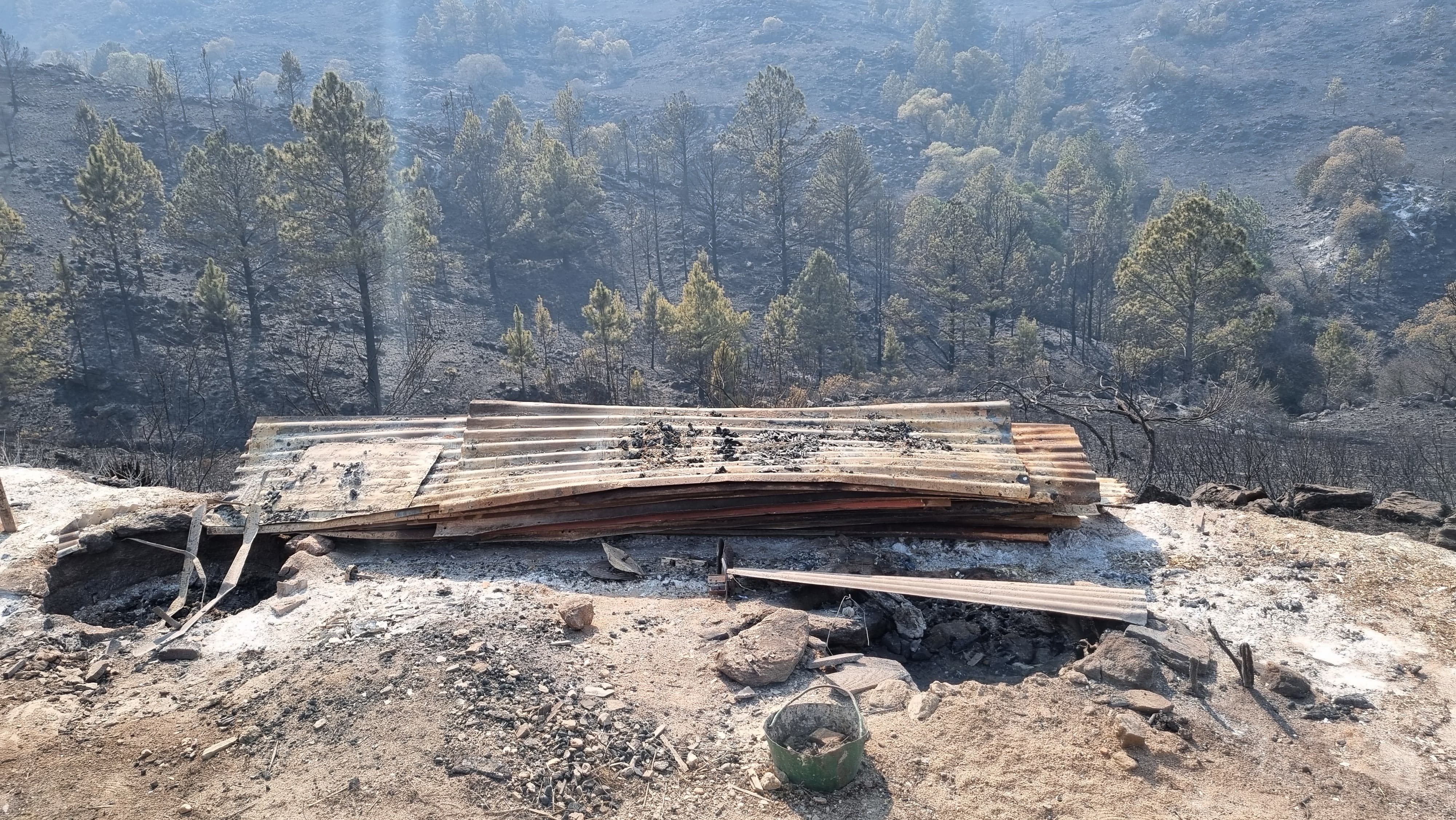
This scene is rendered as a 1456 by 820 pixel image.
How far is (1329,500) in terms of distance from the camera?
26.3 feet

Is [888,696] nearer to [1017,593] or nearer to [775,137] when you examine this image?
[1017,593]

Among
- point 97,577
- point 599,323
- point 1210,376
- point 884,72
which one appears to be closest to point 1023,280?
point 1210,376

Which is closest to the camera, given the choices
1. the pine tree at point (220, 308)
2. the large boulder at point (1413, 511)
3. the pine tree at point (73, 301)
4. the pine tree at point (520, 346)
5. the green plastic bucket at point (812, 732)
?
the green plastic bucket at point (812, 732)

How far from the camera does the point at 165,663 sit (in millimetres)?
5461

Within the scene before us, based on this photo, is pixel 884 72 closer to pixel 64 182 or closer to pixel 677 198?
pixel 677 198

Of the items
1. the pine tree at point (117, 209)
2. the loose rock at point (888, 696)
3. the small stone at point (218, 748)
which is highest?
the pine tree at point (117, 209)

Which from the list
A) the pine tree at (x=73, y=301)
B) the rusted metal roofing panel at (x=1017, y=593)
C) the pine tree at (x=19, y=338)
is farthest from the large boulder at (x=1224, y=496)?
the pine tree at (x=73, y=301)

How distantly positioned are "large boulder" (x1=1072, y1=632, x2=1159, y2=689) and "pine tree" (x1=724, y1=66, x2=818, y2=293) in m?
36.2

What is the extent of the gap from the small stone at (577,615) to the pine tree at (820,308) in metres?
22.1

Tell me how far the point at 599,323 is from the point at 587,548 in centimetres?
1861

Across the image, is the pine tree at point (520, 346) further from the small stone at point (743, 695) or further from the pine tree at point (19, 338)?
the small stone at point (743, 695)

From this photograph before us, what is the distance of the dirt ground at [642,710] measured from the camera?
14.1 ft

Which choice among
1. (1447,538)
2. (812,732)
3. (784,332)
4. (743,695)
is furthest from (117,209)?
(1447,538)

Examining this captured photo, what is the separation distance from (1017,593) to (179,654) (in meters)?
5.64
